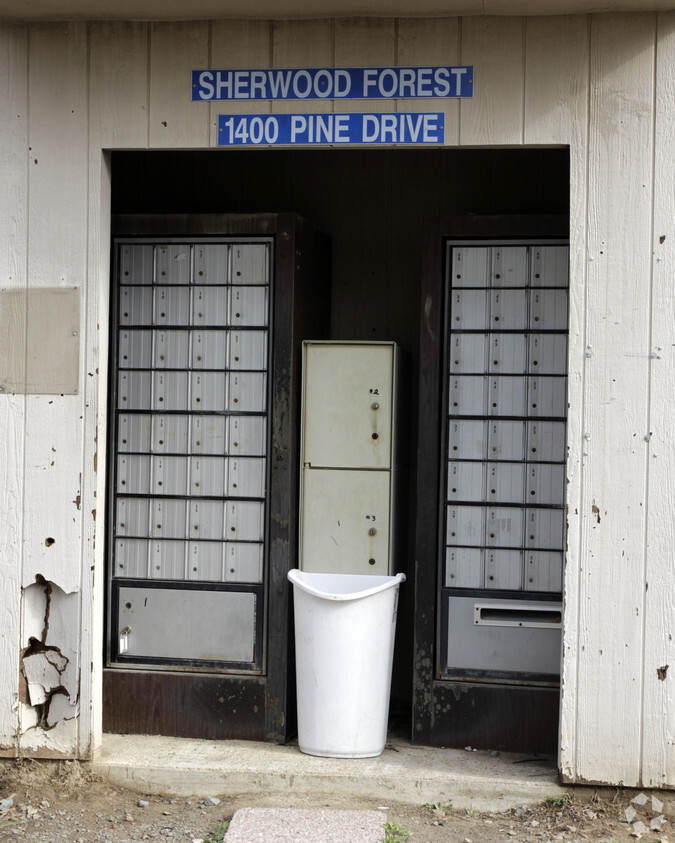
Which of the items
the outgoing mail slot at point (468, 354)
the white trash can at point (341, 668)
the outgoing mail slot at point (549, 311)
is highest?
the outgoing mail slot at point (549, 311)

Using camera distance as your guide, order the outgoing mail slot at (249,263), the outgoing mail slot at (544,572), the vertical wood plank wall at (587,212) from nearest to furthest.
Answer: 1. the vertical wood plank wall at (587,212)
2. the outgoing mail slot at (544,572)
3. the outgoing mail slot at (249,263)

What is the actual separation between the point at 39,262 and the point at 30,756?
76.8 inches

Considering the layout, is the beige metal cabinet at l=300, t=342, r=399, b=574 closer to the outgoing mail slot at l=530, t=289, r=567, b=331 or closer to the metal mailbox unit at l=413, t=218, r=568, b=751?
the metal mailbox unit at l=413, t=218, r=568, b=751

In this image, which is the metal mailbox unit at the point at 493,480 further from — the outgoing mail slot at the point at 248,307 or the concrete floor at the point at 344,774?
the outgoing mail slot at the point at 248,307

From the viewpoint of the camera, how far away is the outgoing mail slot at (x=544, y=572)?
4184 millimetres

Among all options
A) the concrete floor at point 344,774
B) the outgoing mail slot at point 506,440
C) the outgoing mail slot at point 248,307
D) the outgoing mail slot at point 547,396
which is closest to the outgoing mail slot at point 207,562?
the concrete floor at point 344,774

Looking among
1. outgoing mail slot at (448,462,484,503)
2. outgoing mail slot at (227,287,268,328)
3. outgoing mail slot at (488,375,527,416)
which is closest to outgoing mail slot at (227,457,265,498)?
outgoing mail slot at (227,287,268,328)

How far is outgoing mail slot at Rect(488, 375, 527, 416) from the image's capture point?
4223 millimetres

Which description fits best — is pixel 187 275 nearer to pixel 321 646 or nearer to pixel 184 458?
pixel 184 458

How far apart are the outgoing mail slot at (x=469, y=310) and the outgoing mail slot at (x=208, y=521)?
1.28 meters

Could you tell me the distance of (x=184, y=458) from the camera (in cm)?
437

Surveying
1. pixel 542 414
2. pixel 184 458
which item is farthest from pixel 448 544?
pixel 184 458

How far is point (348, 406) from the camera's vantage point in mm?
4383

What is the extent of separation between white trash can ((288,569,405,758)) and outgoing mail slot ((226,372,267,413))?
76cm
